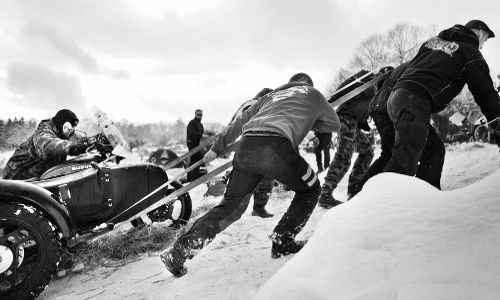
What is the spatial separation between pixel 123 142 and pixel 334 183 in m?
2.42

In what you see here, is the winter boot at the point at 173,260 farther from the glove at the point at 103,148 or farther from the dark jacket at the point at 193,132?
the dark jacket at the point at 193,132

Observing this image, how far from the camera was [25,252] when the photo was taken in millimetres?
2516

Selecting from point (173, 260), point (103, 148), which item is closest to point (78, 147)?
point (103, 148)

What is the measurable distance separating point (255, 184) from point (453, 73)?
5.84 feet

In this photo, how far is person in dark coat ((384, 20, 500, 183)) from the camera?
2.67m

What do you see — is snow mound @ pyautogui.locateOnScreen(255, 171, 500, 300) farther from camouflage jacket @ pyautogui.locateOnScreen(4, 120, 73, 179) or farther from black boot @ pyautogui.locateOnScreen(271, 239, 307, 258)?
camouflage jacket @ pyautogui.locateOnScreen(4, 120, 73, 179)

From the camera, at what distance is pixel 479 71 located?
2686 millimetres

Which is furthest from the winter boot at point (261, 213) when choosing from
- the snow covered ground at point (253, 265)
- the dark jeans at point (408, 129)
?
the dark jeans at point (408, 129)

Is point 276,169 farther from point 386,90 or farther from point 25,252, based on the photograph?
point 25,252

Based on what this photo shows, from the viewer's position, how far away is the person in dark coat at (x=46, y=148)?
12.1ft

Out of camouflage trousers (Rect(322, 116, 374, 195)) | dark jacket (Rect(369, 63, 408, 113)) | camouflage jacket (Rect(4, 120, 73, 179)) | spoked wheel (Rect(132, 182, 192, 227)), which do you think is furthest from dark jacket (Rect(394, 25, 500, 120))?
camouflage jacket (Rect(4, 120, 73, 179))

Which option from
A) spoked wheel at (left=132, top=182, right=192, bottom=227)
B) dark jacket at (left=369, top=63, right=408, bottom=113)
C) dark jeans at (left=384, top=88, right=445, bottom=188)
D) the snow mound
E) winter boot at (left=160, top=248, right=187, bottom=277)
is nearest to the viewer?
the snow mound

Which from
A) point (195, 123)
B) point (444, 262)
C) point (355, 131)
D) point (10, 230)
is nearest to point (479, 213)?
point (444, 262)

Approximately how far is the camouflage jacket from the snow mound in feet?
11.3
